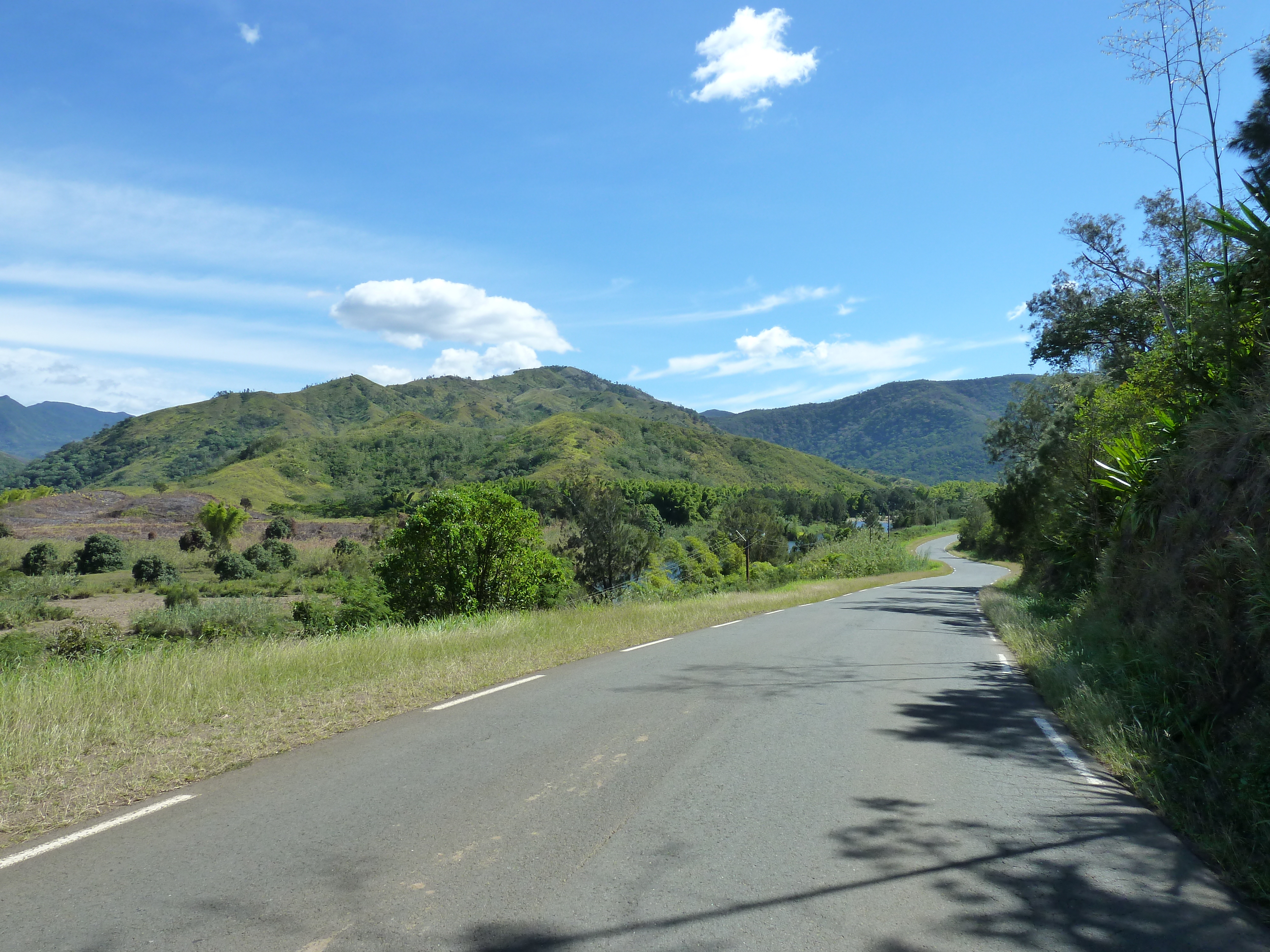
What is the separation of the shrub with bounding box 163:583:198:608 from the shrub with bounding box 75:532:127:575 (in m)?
10.6

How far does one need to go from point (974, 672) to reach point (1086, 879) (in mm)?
7075

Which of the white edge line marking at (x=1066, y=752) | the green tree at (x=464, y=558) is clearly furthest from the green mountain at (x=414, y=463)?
the white edge line marking at (x=1066, y=752)

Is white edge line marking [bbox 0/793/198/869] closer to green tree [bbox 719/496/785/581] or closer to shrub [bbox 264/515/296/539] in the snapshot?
green tree [bbox 719/496/785/581]

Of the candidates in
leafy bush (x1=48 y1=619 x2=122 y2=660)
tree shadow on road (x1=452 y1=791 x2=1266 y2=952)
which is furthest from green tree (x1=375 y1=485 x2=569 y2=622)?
tree shadow on road (x1=452 y1=791 x2=1266 y2=952)

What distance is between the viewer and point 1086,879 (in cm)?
377

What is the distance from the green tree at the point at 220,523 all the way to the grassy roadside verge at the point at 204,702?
Answer: 4860 cm

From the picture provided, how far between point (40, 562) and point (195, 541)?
10.7 m

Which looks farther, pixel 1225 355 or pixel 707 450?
pixel 707 450

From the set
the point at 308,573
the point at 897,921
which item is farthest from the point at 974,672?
the point at 308,573

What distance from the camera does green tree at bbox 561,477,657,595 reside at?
44719 millimetres

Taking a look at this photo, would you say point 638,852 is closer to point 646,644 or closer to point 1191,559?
point 1191,559

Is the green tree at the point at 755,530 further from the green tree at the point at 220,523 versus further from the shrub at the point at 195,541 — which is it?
the shrub at the point at 195,541

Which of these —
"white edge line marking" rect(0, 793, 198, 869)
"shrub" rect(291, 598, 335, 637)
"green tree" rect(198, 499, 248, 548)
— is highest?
"green tree" rect(198, 499, 248, 548)

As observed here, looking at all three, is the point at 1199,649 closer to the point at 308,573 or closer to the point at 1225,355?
the point at 1225,355
